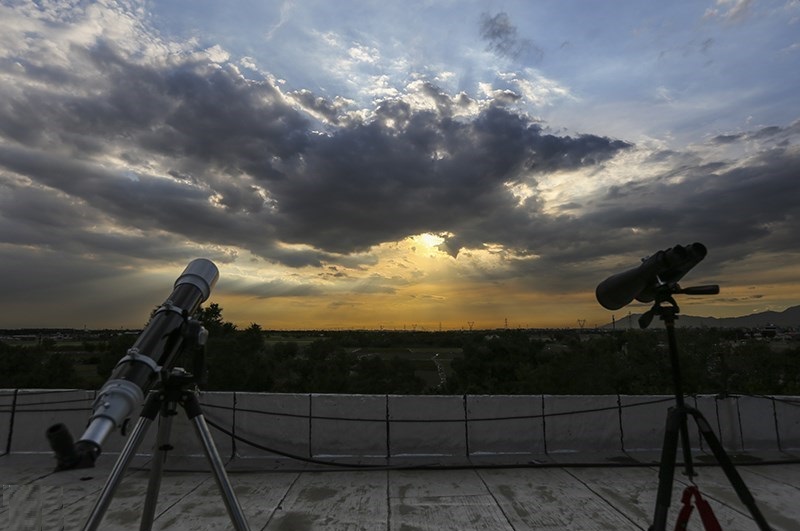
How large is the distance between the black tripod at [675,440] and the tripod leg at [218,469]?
2.25 m

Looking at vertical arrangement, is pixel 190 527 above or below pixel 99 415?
below

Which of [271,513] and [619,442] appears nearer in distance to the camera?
[271,513]

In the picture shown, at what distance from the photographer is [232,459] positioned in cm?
765

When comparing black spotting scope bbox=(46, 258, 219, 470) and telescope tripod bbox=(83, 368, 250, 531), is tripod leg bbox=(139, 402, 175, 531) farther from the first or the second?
black spotting scope bbox=(46, 258, 219, 470)

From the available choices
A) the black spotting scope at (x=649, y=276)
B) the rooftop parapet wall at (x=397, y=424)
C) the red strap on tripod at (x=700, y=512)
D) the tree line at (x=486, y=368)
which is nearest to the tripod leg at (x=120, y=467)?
the black spotting scope at (x=649, y=276)

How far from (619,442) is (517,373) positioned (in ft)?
100

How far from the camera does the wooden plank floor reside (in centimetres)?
513

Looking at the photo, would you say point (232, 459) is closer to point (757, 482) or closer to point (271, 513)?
point (271, 513)

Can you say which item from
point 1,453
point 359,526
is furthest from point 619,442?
point 1,453

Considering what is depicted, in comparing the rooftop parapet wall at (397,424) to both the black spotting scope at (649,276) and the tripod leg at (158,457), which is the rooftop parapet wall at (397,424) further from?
the black spotting scope at (649,276)

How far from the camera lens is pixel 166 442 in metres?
3.08

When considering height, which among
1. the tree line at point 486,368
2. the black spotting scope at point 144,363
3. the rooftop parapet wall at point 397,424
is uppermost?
the black spotting scope at point 144,363

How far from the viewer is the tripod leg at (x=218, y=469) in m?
2.69

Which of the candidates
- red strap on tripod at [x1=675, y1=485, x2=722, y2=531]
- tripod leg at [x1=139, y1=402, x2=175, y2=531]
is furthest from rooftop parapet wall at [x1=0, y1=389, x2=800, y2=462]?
red strap on tripod at [x1=675, y1=485, x2=722, y2=531]
